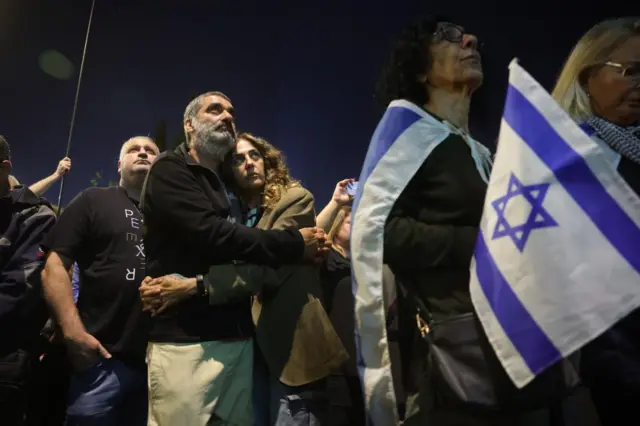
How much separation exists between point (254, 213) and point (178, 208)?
0.53 m

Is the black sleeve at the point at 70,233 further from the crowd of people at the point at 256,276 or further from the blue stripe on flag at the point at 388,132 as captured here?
the blue stripe on flag at the point at 388,132

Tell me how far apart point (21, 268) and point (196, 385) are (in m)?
1.11

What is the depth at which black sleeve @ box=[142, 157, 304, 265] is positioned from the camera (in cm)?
193

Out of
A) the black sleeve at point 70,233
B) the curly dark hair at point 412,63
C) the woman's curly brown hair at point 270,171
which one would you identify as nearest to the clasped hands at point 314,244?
the woman's curly brown hair at point 270,171

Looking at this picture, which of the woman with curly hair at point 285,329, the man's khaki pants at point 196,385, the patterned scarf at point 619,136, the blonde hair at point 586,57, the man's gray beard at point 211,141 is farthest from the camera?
the man's gray beard at point 211,141

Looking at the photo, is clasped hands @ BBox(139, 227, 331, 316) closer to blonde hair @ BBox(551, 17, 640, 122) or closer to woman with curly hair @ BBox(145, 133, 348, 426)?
woman with curly hair @ BBox(145, 133, 348, 426)

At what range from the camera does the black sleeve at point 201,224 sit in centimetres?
193

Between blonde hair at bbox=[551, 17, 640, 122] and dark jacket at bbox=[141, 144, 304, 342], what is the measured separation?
98cm

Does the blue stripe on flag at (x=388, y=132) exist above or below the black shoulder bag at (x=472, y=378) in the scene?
above

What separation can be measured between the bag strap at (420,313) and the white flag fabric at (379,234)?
0.23 feet

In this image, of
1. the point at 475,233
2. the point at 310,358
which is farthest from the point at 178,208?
the point at 475,233

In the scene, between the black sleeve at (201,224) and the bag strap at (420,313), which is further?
the black sleeve at (201,224)

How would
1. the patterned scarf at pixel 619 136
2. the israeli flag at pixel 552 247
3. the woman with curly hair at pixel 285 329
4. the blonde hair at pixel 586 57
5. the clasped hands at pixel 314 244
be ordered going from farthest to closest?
the clasped hands at pixel 314 244 < the woman with curly hair at pixel 285 329 < the blonde hair at pixel 586 57 < the patterned scarf at pixel 619 136 < the israeli flag at pixel 552 247

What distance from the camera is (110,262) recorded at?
7.98 ft
